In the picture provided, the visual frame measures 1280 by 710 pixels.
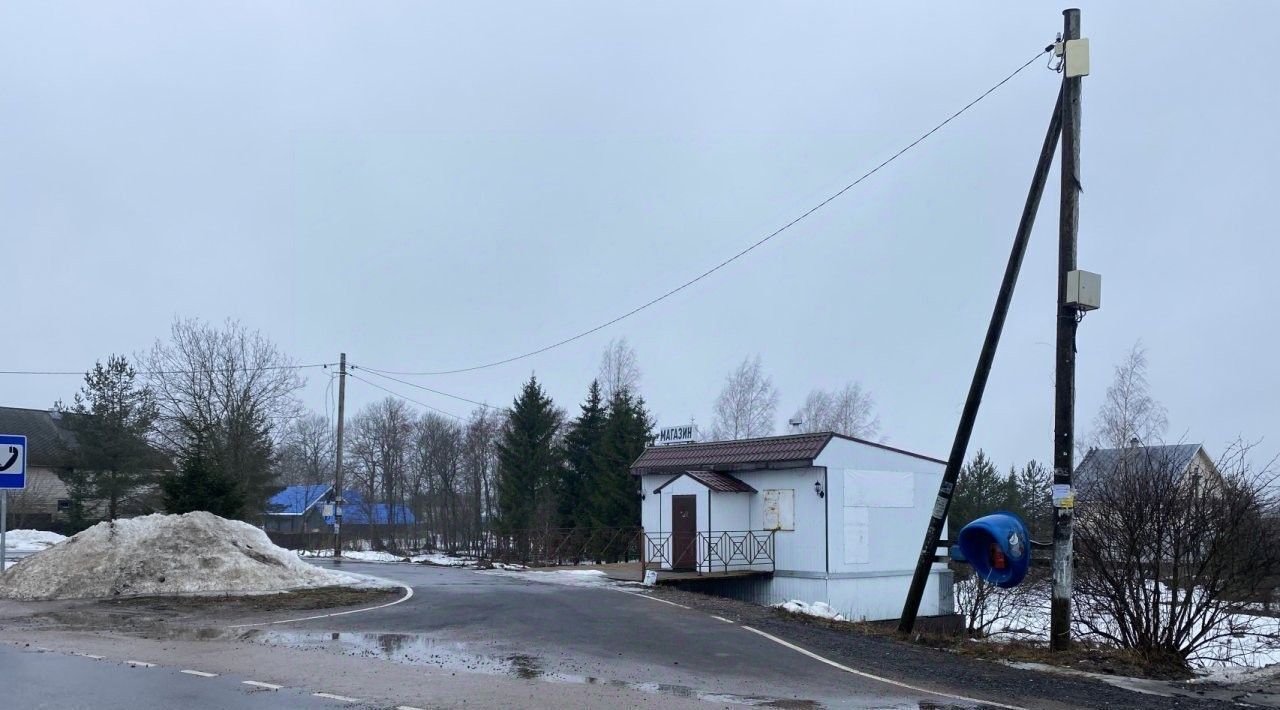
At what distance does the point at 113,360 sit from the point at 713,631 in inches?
1714

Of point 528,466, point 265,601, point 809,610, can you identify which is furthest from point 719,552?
point 528,466

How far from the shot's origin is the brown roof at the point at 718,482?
3128 centimetres

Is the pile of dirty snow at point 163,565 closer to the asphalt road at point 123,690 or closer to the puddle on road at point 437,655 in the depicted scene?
the puddle on road at point 437,655

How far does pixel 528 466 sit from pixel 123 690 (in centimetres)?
4589

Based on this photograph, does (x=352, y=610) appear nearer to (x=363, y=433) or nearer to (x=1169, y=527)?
(x=1169, y=527)

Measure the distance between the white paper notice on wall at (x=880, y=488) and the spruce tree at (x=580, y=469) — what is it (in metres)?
21.1

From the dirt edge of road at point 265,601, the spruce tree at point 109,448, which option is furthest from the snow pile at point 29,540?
the dirt edge of road at point 265,601

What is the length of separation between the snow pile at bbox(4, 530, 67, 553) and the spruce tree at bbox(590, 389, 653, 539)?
22956 mm

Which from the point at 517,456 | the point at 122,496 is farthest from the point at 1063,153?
the point at 122,496

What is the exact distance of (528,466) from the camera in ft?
184

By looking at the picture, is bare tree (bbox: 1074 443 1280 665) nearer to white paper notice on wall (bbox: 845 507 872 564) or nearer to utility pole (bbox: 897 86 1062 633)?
utility pole (bbox: 897 86 1062 633)

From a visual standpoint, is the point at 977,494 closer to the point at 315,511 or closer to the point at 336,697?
the point at 336,697

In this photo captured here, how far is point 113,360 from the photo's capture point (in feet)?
166

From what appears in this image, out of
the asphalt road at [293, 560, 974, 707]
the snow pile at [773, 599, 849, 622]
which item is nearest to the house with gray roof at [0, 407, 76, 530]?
the asphalt road at [293, 560, 974, 707]
